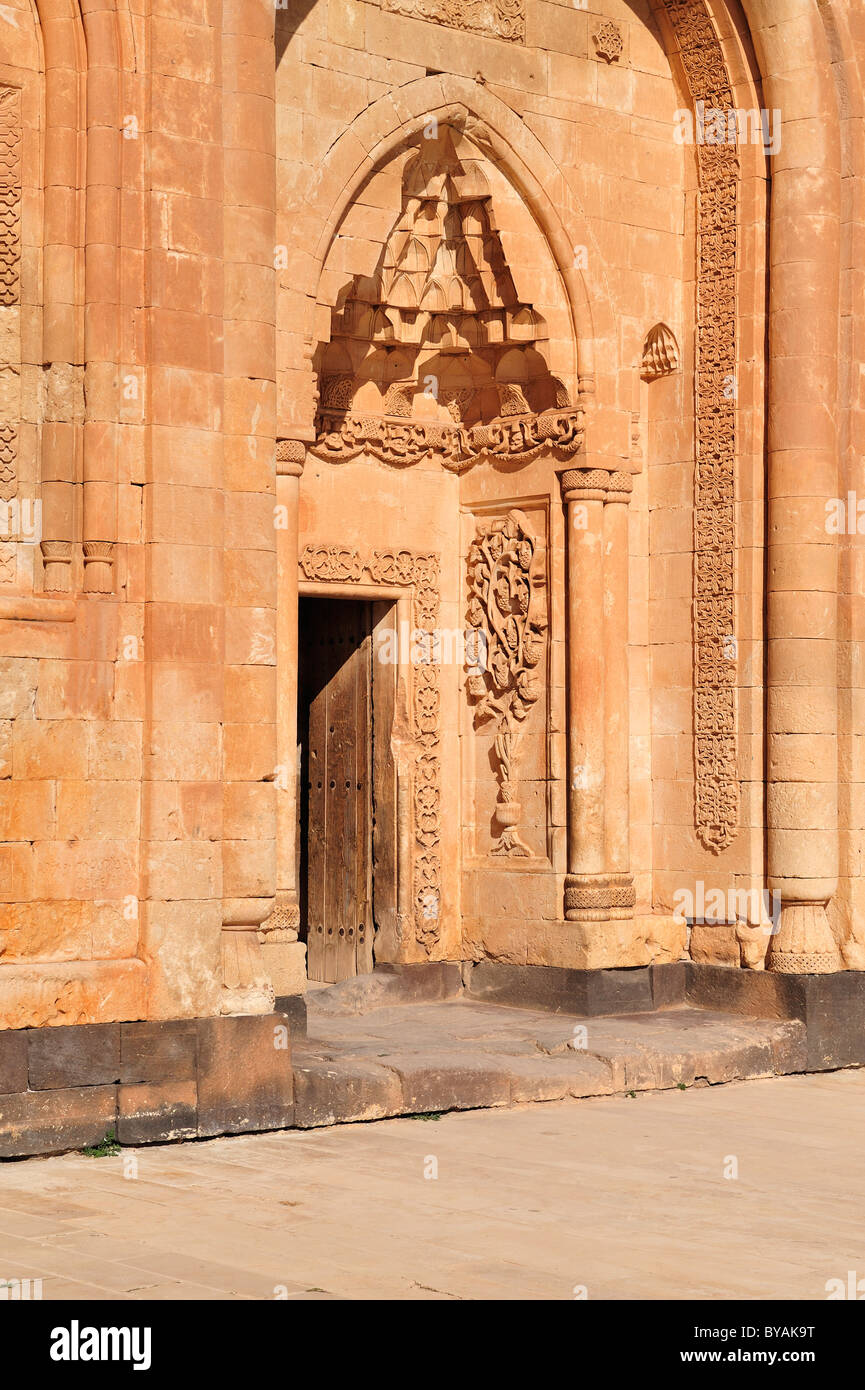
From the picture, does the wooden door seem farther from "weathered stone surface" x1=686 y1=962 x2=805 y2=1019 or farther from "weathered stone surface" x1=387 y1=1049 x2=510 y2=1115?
"weathered stone surface" x1=387 y1=1049 x2=510 y2=1115

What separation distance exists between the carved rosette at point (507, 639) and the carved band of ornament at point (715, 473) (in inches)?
39.0

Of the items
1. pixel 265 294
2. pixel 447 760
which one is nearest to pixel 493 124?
pixel 265 294

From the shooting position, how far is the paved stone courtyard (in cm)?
564

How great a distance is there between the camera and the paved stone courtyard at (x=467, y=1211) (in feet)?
18.5

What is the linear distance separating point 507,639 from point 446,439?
130 centimetres

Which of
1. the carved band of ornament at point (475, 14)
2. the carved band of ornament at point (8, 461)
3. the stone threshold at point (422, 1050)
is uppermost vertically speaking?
the carved band of ornament at point (475, 14)

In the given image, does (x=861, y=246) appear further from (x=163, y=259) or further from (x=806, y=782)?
(x=163, y=259)

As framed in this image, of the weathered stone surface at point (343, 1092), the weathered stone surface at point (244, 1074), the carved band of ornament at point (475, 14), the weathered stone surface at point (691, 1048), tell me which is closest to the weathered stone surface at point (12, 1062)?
the weathered stone surface at point (244, 1074)

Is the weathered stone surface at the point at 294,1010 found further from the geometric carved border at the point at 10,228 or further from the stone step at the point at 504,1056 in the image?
the geometric carved border at the point at 10,228

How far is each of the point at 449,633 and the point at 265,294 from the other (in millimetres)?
3593

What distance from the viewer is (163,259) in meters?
8.18

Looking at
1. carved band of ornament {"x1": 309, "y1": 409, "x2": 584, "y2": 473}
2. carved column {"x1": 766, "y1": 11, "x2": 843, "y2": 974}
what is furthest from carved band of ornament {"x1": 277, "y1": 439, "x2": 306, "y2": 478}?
carved column {"x1": 766, "y1": 11, "x2": 843, "y2": 974}

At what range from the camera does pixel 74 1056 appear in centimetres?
774

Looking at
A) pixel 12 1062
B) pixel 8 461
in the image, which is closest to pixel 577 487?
pixel 8 461
